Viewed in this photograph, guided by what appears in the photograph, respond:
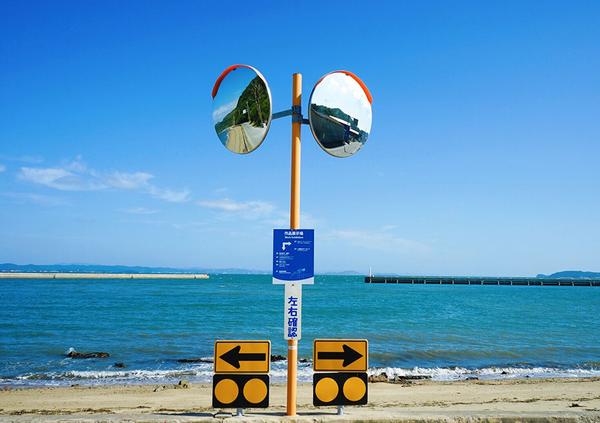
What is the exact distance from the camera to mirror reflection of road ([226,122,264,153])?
5.02m

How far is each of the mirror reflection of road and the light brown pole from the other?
0.38 metres

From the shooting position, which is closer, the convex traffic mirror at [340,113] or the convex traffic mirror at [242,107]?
the convex traffic mirror at [340,113]

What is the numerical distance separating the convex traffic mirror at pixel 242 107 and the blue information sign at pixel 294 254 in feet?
3.35

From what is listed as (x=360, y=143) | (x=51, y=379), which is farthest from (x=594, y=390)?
(x=51, y=379)

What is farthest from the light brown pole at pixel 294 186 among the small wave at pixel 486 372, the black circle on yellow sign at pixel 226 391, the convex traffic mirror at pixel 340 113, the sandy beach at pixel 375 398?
the small wave at pixel 486 372

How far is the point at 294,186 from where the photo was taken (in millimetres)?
5016

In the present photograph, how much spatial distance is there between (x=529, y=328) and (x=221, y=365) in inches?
1163

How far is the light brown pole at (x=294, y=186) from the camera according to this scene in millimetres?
4918

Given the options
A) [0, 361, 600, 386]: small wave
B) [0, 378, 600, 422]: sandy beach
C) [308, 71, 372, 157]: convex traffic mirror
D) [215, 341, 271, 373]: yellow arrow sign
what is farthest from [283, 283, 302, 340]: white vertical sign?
[0, 361, 600, 386]: small wave

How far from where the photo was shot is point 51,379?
46.1ft

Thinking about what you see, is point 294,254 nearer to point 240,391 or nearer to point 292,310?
point 292,310

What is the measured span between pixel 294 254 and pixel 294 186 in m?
0.72

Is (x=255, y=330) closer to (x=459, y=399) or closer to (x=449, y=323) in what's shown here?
(x=449, y=323)

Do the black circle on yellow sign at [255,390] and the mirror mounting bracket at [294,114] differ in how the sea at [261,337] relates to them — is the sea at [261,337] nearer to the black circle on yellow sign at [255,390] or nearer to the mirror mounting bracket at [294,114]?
the black circle on yellow sign at [255,390]
